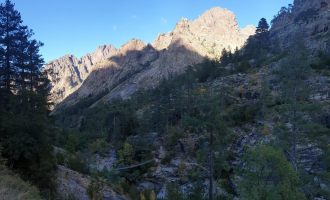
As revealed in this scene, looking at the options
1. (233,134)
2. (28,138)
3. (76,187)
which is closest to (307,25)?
(233,134)

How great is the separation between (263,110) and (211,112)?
29444 millimetres

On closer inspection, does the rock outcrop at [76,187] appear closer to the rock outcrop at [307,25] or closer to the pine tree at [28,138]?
the pine tree at [28,138]

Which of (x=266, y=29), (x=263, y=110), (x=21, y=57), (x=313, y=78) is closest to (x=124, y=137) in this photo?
(x=263, y=110)

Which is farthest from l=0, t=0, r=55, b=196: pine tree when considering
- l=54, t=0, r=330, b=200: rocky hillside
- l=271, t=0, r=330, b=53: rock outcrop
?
l=271, t=0, r=330, b=53: rock outcrop

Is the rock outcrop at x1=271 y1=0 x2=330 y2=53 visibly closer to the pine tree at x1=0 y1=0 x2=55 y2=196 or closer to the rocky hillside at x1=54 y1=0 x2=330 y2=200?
the rocky hillside at x1=54 y1=0 x2=330 y2=200

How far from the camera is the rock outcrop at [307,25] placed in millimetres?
94625

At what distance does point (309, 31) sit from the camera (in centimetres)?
11094

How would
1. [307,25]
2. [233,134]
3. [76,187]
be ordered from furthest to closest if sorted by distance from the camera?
[307,25], [233,134], [76,187]

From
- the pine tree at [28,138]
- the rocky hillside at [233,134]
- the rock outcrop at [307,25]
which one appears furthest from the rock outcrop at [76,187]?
the rock outcrop at [307,25]

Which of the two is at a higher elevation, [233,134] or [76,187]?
[233,134]

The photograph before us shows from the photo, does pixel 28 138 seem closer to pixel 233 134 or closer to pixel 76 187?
pixel 76 187

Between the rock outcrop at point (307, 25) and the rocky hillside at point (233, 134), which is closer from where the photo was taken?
the rocky hillside at point (233, 134)

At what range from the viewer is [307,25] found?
120m

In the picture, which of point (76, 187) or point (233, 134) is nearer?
point (76, 187)
